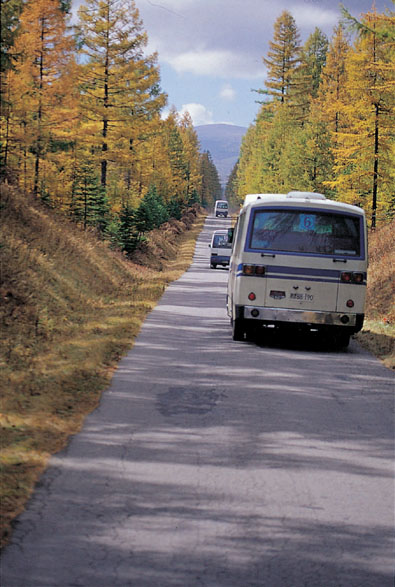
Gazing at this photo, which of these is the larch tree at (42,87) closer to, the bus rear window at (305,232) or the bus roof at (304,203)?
the bus roof at (304,203)

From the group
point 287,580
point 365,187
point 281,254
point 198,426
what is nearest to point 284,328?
point 281,254

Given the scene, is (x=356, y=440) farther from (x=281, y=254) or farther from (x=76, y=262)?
(x=76, y=262)

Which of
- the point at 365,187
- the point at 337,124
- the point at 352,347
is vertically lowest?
the point at 352,347

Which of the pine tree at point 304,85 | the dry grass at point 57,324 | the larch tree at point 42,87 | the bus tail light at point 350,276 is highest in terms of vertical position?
the pine tree at point 304,85

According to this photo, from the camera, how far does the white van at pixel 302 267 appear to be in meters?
11.8

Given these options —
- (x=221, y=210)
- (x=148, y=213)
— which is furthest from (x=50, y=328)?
(x=221, y=210)

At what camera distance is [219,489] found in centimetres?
521

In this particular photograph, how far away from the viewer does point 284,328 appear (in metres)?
12.1

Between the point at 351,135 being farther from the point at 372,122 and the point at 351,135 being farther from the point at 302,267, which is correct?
the point at 302,267

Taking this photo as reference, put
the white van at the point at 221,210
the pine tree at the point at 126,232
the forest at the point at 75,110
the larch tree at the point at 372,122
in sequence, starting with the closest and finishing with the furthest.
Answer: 1. the forest at the point at 75,110
2. the pine tree at the point at 126,232
3. the larch tree at the point at 372,122
4. the white van at the point at 221,210

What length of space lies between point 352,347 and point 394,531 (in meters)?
8.46

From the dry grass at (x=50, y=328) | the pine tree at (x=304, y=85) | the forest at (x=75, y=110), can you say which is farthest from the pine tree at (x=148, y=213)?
the pine tree at (x=304, y=85)

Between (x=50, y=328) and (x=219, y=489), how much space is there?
24.3ft

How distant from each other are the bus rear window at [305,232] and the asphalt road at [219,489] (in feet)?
9.72
